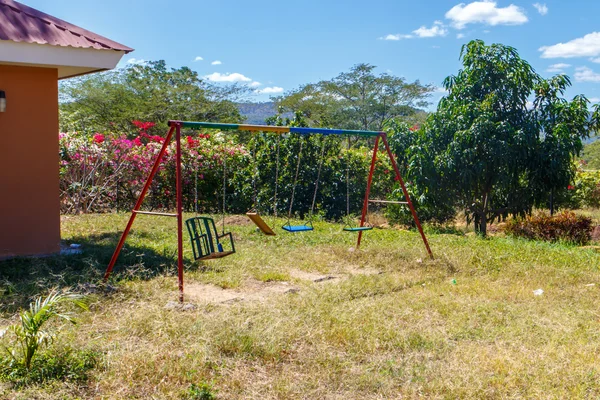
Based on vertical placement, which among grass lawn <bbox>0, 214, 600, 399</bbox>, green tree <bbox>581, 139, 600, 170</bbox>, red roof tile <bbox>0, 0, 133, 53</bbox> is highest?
red roof tile <bbox>0, 0, 133, 53</bbox>

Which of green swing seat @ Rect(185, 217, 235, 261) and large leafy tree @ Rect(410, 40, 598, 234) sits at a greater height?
large leafy tree @ Rect(410, 40, 598, 234)

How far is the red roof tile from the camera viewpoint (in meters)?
7.05

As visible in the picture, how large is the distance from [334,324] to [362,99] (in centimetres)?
2757

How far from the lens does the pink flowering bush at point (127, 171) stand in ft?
41.3

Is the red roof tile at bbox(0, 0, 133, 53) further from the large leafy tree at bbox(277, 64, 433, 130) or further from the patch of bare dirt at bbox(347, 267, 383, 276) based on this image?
the large leafy tree at bbox(277, 64, 433, 130)

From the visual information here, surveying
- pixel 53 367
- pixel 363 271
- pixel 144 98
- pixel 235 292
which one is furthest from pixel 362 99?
pixel 53 367

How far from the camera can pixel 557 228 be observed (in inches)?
432

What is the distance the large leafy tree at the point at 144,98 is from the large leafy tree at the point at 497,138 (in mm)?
14468

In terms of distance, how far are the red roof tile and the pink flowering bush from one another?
4386 mm

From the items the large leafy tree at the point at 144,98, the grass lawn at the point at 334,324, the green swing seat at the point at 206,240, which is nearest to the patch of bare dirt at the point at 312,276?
the grass lawn at the point at 334,324

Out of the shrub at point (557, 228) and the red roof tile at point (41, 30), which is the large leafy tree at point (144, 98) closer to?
the red roof tile at point (41, 30)

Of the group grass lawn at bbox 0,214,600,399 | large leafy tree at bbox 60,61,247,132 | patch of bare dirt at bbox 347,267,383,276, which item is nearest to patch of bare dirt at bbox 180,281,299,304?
grass lawn at bbox 0,214,600,399

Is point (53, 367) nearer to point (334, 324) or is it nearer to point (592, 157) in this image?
point (334, 324)

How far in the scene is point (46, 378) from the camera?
382cm
